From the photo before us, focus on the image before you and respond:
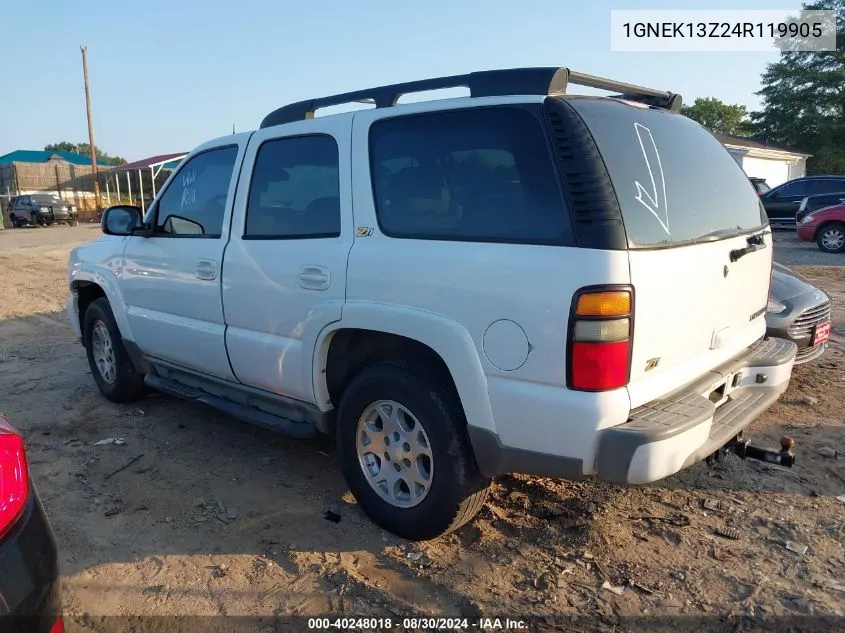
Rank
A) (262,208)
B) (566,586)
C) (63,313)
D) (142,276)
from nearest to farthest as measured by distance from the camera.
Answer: (566,586) → (262,208) → (142,276) → (63,313)

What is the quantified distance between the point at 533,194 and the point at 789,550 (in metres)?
2.07

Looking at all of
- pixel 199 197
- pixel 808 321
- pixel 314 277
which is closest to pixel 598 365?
pixel 314 277

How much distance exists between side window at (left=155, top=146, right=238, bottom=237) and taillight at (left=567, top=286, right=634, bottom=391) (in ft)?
8.11

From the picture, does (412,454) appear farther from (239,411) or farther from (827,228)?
(827,228)

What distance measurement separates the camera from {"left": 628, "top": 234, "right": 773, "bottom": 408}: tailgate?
2.49 meters

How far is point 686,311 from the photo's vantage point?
106 inches

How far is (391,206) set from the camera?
310 centimetres

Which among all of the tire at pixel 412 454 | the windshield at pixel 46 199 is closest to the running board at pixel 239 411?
the tire at pixel 412 454

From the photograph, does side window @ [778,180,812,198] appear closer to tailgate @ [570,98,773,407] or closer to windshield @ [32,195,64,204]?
tailgate @ [570,98,773,407]

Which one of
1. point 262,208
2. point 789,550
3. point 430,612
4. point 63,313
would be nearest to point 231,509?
point 430,612

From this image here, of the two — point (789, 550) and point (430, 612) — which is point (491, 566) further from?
point (789, 550)

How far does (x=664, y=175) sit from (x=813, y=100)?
1639 inches

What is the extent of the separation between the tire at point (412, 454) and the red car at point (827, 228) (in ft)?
47.7

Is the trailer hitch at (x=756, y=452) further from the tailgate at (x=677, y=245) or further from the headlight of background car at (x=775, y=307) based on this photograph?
the headlight of background car at (x=775, y=307)
